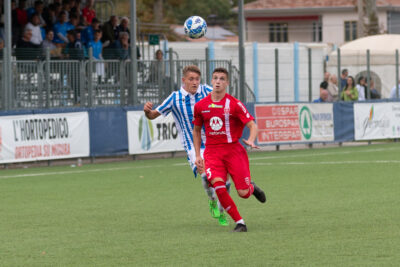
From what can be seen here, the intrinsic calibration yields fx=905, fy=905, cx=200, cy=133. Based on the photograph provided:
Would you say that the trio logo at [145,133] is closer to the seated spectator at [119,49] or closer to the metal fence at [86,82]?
the metal fence at [86,82]

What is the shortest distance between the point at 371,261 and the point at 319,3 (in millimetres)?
66230

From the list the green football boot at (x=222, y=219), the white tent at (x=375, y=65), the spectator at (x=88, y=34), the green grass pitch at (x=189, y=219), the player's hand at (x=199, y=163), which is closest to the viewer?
the green grass pitch at (x=189, y=219)

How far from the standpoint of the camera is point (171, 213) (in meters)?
12.1

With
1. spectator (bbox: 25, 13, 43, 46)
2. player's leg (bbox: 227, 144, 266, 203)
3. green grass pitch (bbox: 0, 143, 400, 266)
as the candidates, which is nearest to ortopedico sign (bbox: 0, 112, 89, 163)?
green grass pitch (bbox: 0, 143, 400, 266)

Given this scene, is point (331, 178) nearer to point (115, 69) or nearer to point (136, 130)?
point (136, 130)

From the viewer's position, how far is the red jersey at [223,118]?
10156mm

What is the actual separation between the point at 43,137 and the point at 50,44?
5.05 m

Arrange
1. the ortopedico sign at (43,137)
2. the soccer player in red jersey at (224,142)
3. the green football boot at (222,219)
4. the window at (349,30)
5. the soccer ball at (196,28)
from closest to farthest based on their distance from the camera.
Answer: the soccer player in red jersey at (224,142), the green football boot at (222,219), the soccer ball at (196,28), the ortopedico sign at (43,137), the window at (349,30)

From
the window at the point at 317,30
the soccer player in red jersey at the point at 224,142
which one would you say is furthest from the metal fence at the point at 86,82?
the window at the point at 317,30

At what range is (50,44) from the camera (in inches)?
992

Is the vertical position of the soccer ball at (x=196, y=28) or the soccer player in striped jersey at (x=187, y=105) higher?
the soccer ball at (x=196, y=28)

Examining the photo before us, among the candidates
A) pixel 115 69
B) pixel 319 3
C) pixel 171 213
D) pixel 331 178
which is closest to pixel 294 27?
pixel 319 3

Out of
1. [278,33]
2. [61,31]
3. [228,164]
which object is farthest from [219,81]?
[278,33]

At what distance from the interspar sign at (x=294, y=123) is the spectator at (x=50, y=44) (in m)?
5.85
